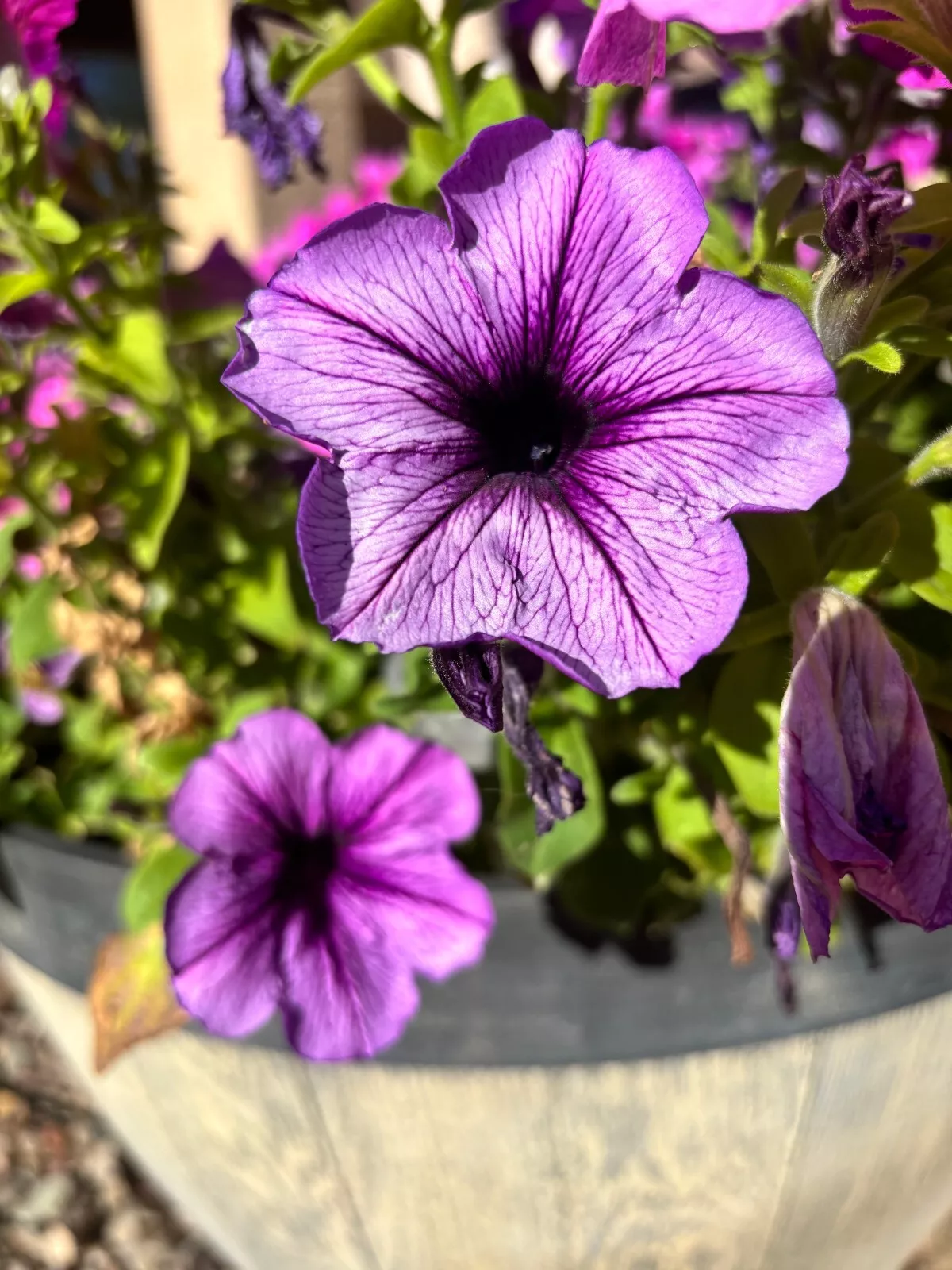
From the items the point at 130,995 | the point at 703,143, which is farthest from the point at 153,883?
the point at 703,143

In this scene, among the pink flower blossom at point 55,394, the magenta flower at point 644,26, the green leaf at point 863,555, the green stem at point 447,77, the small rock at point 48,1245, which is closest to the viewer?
the magenta flower at point 644,26

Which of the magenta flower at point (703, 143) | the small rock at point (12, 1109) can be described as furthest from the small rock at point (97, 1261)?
the magenta flower at point (703, 143)

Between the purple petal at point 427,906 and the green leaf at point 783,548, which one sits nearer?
the green leaf at point 783,548

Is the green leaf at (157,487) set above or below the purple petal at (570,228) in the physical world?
below

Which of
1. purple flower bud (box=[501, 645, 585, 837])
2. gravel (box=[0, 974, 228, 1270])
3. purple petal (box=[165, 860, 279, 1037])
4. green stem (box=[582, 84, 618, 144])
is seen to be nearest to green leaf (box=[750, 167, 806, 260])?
green stem (box=[582, 84, 618, 144])

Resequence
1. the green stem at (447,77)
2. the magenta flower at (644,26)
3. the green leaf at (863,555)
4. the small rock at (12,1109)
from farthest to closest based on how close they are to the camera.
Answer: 1. the small rock at (12,1109)
2. the green stem at (447,77)
3. the green leaf at (863,555)
4. the magenta flower at (644,26)

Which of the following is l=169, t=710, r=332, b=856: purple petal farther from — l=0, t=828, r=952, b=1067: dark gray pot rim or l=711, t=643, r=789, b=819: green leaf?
l=711, t=643, r=789, b=819: green leaf

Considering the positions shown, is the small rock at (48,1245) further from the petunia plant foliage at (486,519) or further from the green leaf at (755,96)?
the green leaf at (755,96)

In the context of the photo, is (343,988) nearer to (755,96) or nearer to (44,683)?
(44,683)
